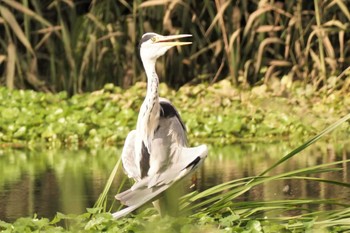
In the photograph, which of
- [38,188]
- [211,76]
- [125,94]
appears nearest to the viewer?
[38,188]

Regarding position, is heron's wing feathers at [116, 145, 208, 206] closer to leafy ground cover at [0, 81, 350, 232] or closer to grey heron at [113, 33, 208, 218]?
grey heron at [113, 33, 208, 218]

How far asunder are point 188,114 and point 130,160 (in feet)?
17.5

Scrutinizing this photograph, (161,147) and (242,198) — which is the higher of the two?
(161,147)

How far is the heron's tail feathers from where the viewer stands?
6.66 metres

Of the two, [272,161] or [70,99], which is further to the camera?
[70,99]

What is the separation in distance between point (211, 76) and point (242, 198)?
5.09 meters

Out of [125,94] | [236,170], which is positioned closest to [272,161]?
[236,170]

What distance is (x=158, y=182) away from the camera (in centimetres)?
673

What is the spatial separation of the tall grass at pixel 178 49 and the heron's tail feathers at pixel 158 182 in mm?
5973

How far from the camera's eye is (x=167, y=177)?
22.1ft

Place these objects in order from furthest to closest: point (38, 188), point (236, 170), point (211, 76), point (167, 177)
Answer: point (211, 76), point (236, 170), point (38, 188), point (167, 177)

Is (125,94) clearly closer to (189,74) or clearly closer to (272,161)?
(189,74)

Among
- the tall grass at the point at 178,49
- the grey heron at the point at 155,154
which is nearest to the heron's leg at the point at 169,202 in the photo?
the grey heron at the point at 155,154

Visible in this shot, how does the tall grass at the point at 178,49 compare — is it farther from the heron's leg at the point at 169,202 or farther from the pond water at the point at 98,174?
the heron's leg at the point at 169,202
